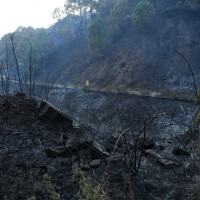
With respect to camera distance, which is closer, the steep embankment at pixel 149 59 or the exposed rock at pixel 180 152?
the exposed rock at pixel 180 152

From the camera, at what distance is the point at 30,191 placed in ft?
15.8

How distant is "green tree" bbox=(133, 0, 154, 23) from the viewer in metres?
45.6

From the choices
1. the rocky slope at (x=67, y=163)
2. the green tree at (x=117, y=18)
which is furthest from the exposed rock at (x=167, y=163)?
the green tree at (x=117, y=18)

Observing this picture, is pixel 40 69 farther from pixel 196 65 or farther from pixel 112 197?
pixel 112 197

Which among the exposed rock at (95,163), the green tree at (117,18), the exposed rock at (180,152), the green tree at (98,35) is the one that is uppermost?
the green tree at (117,18)

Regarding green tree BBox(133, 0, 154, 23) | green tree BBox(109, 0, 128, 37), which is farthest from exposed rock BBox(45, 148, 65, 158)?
green tree BBox(109, 0, 128, 37)

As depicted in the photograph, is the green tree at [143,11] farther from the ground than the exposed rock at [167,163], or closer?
farther from the ground

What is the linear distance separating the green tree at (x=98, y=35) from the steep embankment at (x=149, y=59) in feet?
6.07

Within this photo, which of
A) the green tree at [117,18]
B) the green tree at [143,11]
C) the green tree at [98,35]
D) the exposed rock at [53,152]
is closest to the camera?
the exposed rock at [53,152]

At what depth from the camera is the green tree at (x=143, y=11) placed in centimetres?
4559

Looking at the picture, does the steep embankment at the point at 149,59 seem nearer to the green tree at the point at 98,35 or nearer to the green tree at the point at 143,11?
the green tree at the point at 98,35

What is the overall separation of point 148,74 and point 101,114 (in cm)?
1895

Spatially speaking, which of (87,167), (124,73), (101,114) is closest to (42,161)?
(87,167)

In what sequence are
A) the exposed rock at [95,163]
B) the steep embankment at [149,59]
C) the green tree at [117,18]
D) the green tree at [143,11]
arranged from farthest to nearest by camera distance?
the green tree at [117,18] → the green tree at [143,11] → the steep embankment at [149,59] → the exposed rock at [95,163]
